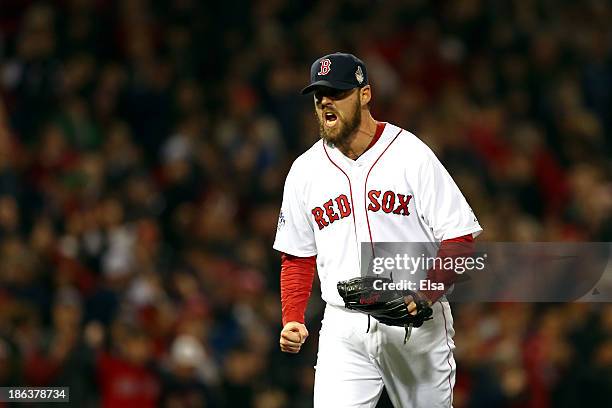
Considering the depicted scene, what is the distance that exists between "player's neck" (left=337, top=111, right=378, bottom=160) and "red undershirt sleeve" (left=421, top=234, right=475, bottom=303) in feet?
1.70

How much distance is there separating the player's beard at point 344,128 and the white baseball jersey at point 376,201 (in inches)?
3.7

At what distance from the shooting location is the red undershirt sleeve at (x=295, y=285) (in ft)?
15.7

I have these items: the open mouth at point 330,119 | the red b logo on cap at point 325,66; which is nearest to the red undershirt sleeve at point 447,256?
the open mouth at point 330,119

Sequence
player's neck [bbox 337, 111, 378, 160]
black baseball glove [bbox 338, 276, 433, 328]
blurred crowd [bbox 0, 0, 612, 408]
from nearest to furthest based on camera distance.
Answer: black baseball glove [bbox 338, 276, 433, 328]
player's neck [bbox 337, 111, 378, 160]
blurred crowd [bbox 0, 0, 612, 408]

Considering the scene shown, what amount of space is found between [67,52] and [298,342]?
6045 millimetres

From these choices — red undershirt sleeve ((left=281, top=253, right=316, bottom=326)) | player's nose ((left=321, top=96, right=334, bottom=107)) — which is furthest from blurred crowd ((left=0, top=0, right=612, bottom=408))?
player's nose ((left=321, top=96, right=334, bottom=107))

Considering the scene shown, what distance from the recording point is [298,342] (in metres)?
4.62

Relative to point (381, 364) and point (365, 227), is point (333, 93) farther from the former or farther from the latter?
point (381, 364)

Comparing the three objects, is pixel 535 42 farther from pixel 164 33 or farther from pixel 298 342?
pixel 298 342

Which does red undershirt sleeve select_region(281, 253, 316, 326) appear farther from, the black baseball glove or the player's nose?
the player's nose

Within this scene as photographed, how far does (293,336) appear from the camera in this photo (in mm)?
4609

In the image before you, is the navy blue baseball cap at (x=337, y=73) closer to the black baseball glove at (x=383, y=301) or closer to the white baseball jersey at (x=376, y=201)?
the white baseball jersey at (x=376, y=201)

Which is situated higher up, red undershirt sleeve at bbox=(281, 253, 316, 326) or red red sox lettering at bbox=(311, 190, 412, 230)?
red red sox lettering at bbox=(311, 190, 412, 230)

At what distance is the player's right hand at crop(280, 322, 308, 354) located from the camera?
461 centimetres
